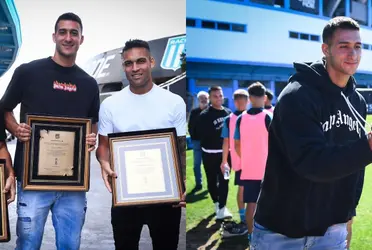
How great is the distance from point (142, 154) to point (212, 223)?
1.06 m

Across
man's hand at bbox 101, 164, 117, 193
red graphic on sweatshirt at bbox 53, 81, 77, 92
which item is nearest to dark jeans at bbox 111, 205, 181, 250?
man's hand at bbox 101, 164, 117, 193

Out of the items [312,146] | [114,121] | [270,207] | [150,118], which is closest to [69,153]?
[114,121]

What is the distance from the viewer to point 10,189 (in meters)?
1.91

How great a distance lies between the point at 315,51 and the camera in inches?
91.5

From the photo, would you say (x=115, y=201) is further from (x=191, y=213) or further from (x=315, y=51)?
(x=315, y=51)

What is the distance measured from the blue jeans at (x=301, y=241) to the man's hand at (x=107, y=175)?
85cm

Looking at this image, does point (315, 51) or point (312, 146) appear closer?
point (312, 146)

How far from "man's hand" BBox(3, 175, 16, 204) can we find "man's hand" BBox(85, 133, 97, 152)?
1.10 feet

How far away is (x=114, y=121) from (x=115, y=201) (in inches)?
14.1

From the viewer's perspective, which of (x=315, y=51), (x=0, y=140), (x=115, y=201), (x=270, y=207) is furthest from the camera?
(x=315, y=51)

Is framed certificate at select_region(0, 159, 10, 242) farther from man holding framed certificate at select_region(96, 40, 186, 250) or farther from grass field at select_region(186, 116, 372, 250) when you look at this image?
grass field at select_region(186, 116, 372, 250)

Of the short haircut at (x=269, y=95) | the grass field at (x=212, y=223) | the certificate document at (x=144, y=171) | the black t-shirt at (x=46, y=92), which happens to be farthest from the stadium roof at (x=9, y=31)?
the short haircut at (x=269, y=95)

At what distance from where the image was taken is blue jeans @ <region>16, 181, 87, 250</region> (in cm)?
194

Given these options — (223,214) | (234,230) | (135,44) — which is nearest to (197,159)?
(223,214)
